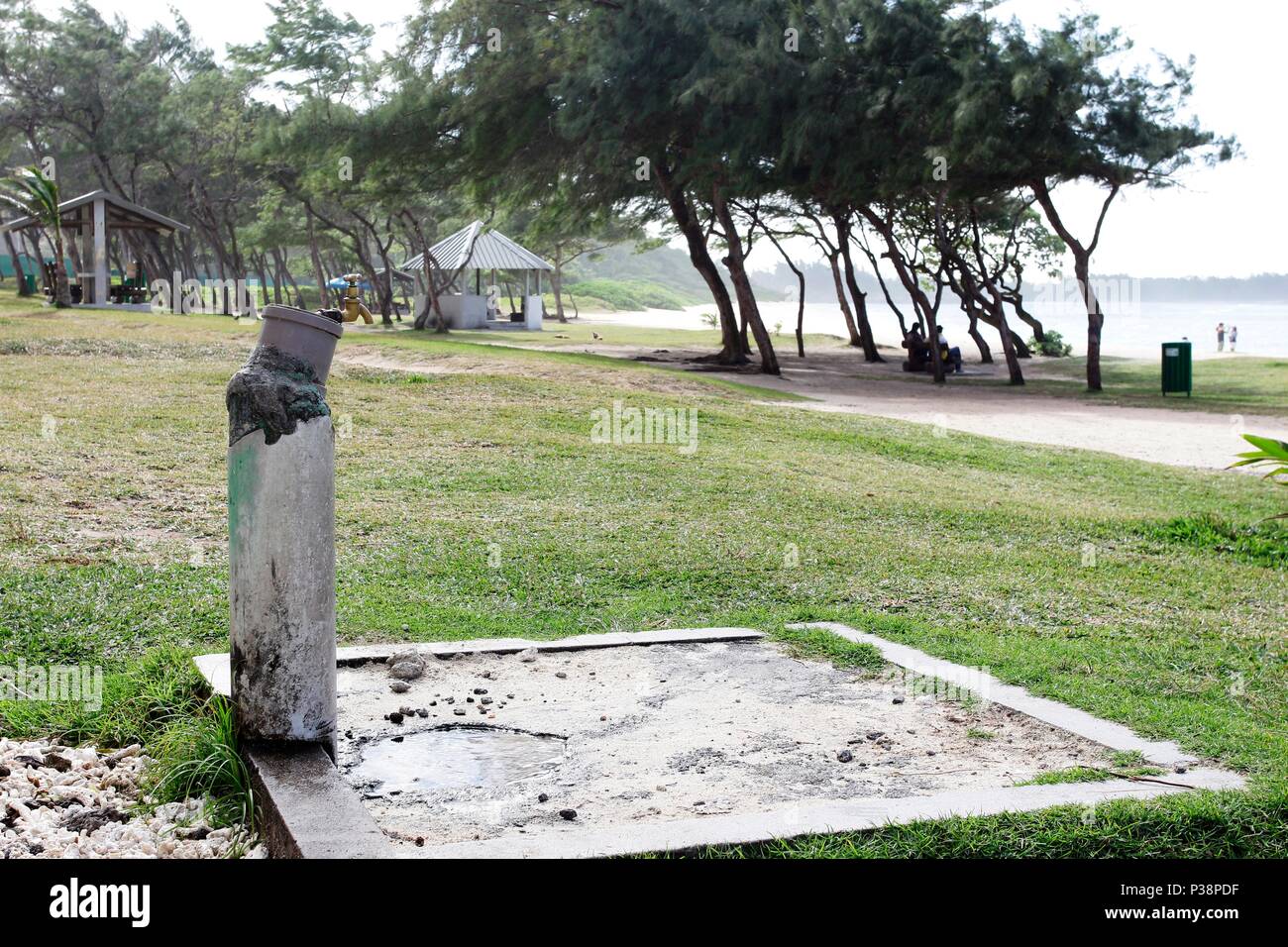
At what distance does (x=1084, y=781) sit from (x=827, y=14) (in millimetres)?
22644

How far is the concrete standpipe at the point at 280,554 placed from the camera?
3.96 metres

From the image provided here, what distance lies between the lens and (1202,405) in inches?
914

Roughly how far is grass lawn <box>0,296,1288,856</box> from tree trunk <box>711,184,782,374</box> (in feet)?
37.1

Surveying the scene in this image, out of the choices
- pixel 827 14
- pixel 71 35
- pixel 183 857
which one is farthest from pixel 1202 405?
pixel 71 35

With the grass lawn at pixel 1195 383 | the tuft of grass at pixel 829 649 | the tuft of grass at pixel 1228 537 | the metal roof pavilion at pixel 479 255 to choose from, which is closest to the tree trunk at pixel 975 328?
the grass lawn at pixel 1195 383

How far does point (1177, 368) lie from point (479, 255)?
25470mm

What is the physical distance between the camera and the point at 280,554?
396 centimetres

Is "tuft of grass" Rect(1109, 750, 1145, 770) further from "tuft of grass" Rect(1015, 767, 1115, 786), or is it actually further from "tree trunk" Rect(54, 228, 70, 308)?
"tree trunk" Rect(54, 228, 70, 308)

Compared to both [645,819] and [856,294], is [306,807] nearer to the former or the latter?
[645,819]

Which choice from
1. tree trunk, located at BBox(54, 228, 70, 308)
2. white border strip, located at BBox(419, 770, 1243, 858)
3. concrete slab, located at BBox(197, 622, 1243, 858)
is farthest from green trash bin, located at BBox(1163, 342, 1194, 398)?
tree trunk, located at BBox(54, 228, 70, 308)

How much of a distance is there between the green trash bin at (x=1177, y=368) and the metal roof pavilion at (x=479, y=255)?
2316cm

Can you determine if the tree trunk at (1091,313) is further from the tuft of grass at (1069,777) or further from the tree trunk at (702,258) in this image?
the tuft of grass at (1069,777)

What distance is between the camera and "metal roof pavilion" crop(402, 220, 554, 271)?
42.5 m
